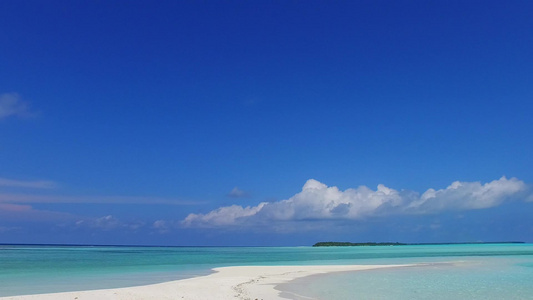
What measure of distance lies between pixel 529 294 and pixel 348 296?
8.71 meters

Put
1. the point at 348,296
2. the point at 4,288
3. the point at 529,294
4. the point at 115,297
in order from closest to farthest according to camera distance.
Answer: the point at 115,297
the point at 348,296
the point at 529,294
the point at 4,288

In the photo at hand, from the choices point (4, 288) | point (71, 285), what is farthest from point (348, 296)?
point (4, 288)

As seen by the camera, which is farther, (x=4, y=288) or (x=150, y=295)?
(x=4, y=288)

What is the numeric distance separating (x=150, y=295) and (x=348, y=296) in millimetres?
8368

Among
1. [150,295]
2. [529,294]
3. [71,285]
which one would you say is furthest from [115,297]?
[529,294]

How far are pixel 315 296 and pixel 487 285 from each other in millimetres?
10707

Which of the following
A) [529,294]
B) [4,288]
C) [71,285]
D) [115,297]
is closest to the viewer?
[115,297]

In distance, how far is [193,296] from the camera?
18.7m

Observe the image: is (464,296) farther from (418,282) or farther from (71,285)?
(71,285)

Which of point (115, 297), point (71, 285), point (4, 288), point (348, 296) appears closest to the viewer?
point (115, 297)

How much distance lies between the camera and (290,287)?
22.5 metres

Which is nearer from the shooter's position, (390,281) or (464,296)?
(464,296)

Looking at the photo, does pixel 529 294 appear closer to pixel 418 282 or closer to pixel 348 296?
pixel 418 282

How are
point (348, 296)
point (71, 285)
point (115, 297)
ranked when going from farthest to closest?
point (71, 285)
point (348, 296)
point (115, 297)
